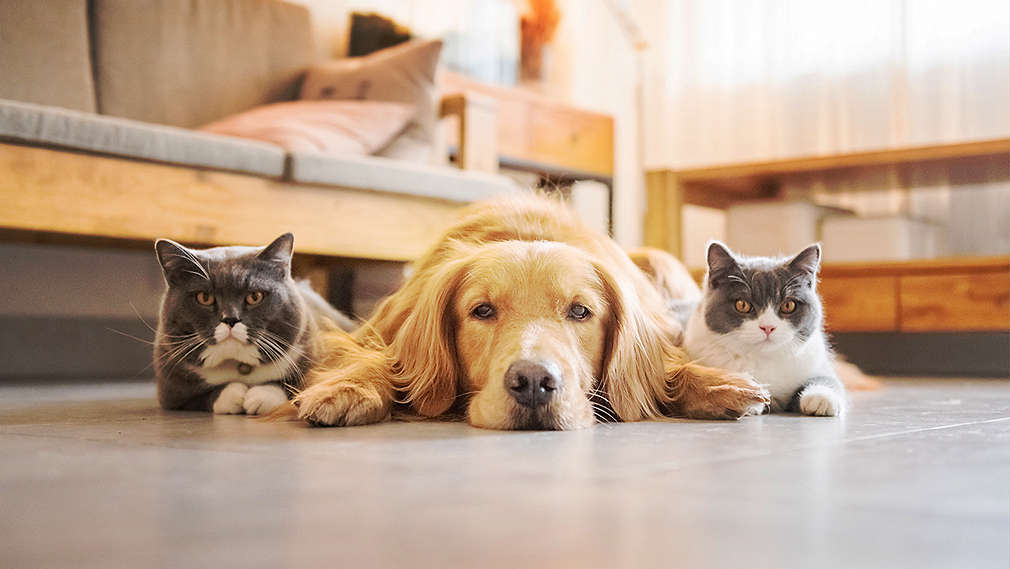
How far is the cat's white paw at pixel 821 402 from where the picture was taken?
67.5 inches

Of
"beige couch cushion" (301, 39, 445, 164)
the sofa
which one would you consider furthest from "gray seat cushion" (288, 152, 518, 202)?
"beige couch cushion" (301, 39, 445, 164)

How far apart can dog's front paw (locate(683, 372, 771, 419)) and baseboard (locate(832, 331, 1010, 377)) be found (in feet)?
8.65

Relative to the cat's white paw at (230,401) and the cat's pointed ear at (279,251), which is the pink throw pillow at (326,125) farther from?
the cat's white paw at (230,401)

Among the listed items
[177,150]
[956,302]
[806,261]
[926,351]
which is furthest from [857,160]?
[177,150]

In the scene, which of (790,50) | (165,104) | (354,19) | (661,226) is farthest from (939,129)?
(165,104)

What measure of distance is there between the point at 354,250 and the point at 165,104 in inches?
43.1

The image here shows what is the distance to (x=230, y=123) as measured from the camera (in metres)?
3.09

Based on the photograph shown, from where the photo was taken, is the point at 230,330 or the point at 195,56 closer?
the point at 230,330

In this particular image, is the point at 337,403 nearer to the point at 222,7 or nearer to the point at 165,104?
the point at 165,104

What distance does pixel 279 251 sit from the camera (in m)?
1.86

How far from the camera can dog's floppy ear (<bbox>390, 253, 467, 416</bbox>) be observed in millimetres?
1693

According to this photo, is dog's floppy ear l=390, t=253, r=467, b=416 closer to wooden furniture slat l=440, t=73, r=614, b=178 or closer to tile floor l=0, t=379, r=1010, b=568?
tile floor l=0, t=379, r=1010, b=568

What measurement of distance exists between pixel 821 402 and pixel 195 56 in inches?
111

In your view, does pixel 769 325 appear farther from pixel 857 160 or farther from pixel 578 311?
pixel 857 160
